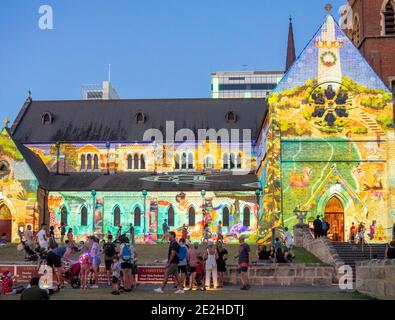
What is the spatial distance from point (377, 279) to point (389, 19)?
129ft

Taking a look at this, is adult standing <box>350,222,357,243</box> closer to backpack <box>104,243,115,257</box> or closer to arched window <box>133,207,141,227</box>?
arched window <box>133,207,141,227</box>

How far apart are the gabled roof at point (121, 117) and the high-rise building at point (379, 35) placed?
13.2 metres

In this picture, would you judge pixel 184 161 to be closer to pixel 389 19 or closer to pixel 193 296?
pixel 389 19

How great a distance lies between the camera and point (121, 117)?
66500mm

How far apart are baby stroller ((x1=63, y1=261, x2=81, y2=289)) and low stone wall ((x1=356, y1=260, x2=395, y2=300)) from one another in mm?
11095

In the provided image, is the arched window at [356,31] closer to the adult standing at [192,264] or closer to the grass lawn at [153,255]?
the grass lawn at [153,255]

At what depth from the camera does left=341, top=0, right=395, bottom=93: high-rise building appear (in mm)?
54062

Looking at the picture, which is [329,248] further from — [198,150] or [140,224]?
[198,150]

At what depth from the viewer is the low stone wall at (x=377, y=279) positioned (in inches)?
783

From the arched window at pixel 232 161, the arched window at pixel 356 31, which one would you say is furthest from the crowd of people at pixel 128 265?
the arched window at pixel 356 31

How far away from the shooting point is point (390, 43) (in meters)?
54.4

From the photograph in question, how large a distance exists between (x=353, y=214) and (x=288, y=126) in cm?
770

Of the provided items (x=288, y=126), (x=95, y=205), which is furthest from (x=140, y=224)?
(x=288, y=126)

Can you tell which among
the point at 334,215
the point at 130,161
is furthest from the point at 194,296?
the point at 130,161
